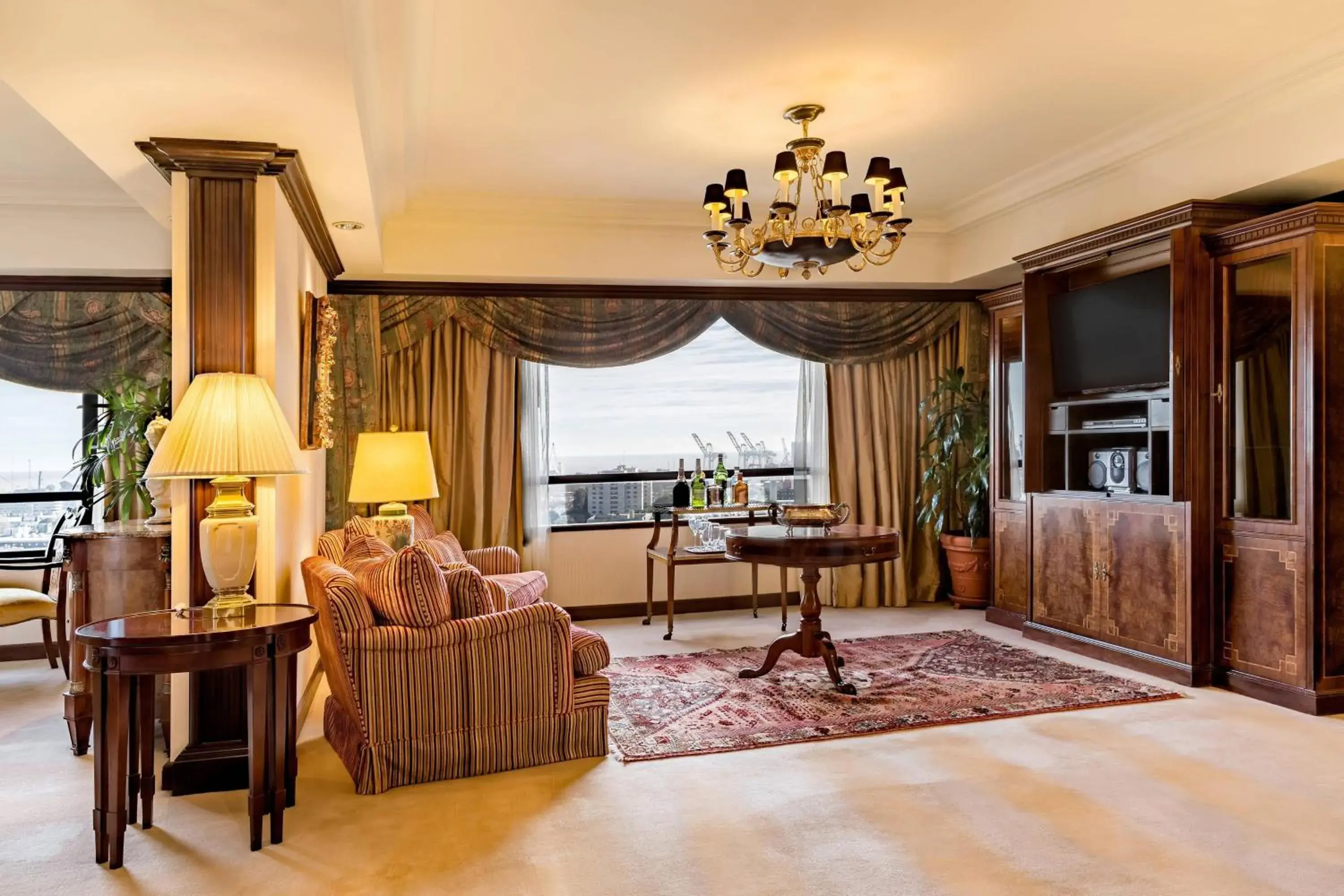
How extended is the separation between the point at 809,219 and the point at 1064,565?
2.67 metres

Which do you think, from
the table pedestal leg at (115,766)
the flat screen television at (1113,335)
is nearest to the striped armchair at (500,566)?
the table pedestal leg at (115,766)

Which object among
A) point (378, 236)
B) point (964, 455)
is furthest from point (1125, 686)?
point (378, 236)

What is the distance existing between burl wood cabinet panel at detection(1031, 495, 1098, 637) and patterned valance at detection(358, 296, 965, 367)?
6.10 feet

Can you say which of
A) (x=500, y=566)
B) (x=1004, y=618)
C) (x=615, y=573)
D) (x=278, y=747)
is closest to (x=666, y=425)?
(x=615, y=573)

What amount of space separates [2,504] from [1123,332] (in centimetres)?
664

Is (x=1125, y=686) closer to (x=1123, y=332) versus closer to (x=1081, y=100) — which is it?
(x=1123, y=332)

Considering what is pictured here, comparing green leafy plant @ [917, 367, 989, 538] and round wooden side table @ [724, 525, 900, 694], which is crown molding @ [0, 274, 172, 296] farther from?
green leafy plant @ [917, 367, 989, 538]

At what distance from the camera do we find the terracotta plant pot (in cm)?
662

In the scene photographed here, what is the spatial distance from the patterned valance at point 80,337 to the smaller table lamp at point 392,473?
1460 millimetres

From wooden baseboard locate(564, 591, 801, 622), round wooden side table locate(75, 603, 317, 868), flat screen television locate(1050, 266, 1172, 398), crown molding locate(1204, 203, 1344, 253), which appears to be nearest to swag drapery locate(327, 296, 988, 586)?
wooden baseboard locate(564, 591, 801, 622)

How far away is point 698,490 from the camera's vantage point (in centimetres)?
646

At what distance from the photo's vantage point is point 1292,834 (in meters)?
2.84

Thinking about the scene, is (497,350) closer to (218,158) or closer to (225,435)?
(218,158)

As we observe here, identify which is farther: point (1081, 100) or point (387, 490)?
point (387, 490)
